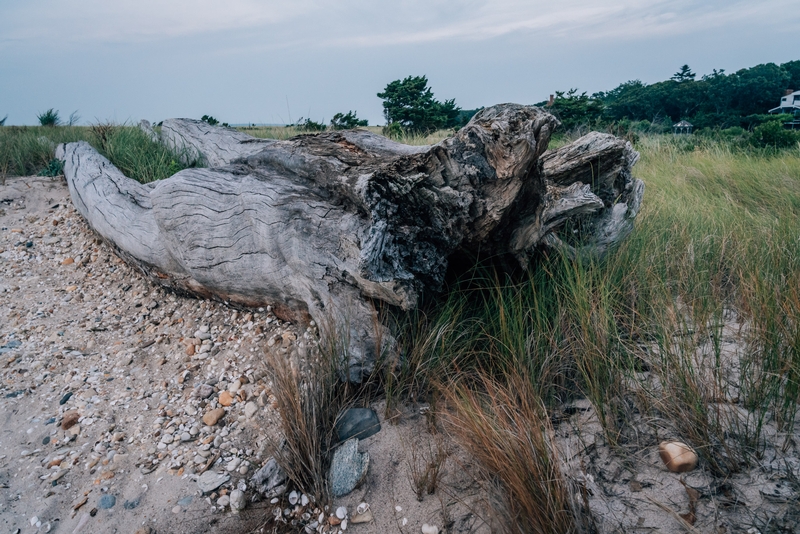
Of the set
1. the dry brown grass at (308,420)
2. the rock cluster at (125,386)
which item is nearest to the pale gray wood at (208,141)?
the rock cluster at (125,386)

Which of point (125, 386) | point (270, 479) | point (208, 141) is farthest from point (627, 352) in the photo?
point (208, 141)

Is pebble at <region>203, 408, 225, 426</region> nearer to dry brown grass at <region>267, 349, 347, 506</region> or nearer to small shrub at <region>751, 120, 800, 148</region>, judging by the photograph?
dry brown grass at <region>267, 349, 347, 506</region>

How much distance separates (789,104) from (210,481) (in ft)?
43.9

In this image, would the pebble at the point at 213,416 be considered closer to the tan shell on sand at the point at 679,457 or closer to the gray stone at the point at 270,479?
the gray stone at the point at 270,479

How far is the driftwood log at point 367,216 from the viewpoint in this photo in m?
2.65

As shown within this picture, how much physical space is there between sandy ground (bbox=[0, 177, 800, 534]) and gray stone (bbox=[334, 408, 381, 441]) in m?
0.05

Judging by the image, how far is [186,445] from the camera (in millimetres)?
2705

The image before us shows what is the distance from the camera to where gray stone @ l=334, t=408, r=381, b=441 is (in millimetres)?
2512

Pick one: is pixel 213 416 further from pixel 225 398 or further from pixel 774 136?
pixel 774 136

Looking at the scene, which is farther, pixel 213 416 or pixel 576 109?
pixel 576 109

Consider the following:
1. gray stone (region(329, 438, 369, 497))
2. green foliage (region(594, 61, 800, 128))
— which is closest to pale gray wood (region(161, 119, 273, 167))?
gray stone (region(329, 438, 369, 497))

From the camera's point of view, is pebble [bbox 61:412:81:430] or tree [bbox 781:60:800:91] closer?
pebble [bbox 61:412:81:430]

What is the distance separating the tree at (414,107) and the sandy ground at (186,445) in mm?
8892

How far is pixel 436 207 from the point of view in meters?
2.74
